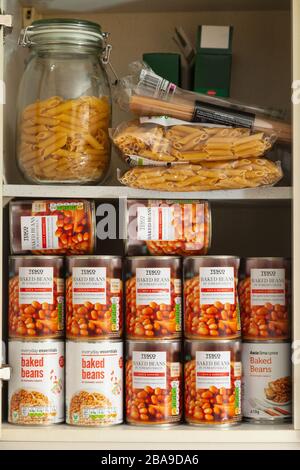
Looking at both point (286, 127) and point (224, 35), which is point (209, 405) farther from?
point (224, 35)

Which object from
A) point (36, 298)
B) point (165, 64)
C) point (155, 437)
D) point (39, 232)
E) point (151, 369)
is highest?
point (165, 64)

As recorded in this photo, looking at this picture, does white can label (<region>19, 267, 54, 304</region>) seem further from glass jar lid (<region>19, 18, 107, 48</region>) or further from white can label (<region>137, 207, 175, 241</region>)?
glass jar lid (<region>19, 18, 107, 48</region>)

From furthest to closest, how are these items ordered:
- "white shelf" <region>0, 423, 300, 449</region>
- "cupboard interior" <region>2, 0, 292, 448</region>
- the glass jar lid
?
"cupboard interior" <region>2, 0, 292, 448</region>
the glass jar lid
"white shelf" <region>0, 423, 300, 449</region>

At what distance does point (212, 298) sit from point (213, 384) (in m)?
0.15

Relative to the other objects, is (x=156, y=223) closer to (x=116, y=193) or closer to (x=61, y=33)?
(x=116, y=193)

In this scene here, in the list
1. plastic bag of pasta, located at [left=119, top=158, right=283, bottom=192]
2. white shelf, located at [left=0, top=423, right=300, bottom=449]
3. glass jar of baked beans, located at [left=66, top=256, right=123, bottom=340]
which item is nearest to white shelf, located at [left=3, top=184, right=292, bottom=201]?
plastic bag of pasta, located at [left=119, top=158, right=283, bottom=192]

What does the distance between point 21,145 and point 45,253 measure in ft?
0.69

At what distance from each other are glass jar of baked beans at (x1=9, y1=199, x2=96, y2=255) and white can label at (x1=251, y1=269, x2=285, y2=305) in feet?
1.05

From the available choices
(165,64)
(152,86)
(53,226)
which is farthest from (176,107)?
(53,226)

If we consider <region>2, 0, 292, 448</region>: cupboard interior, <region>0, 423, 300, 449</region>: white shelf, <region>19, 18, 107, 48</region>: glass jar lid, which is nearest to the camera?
<region>0, 423, 300, 449</region>: white shelf

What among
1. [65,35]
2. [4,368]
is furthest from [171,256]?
[65,35]

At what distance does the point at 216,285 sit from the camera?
150 centimetres

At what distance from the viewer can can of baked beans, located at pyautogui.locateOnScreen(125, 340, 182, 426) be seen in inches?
58.9

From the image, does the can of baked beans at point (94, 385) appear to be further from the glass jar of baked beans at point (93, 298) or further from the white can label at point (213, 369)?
the white can label at point (213, 369)
